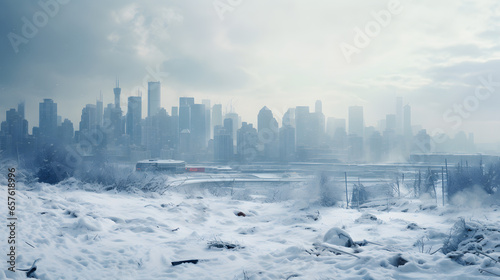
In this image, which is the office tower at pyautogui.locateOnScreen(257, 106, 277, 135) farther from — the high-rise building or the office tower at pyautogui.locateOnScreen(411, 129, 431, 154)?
the office tower at pyautogui.locateOnScreen(411, 129, 431, 154)

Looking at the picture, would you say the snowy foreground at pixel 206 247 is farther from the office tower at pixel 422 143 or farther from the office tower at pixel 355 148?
the office tower at pixel 355 148

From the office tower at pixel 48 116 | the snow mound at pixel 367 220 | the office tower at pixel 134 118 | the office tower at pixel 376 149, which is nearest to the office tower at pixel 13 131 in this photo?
the office tower at pixel 48 116

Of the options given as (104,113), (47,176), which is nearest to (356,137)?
(104,113)

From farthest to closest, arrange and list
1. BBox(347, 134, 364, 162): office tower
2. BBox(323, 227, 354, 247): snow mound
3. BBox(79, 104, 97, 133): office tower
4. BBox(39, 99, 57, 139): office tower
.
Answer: BBox(347, 134, 364, 162): office tower → BBox(79, 104, 97, 133): office tower → BBox(39, 99, 57, 139): office tower → BBox(323, 227, 354, 247): snow mound

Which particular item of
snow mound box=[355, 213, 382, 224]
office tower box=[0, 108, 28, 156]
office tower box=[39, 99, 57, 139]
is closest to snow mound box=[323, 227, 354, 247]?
snow mound box=[355, 213, 382, 224]

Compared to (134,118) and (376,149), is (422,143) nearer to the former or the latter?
(376,149)
